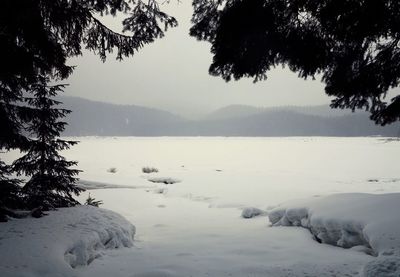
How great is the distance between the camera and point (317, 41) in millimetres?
5148

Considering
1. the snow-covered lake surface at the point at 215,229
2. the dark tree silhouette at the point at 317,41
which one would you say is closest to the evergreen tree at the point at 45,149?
the snow-covered lake surface at the point at 215,229

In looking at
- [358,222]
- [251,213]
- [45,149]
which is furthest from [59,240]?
[251,213]

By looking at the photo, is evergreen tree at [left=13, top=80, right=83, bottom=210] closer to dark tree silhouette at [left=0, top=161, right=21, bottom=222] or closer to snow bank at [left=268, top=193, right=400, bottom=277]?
dark tree silhouette at [left=0, top=161, right=21, bottom=222]

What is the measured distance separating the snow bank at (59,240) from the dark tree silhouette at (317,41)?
385 centimetres

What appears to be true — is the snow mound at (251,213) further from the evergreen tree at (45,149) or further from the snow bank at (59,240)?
the evergreen tree at (45,149)

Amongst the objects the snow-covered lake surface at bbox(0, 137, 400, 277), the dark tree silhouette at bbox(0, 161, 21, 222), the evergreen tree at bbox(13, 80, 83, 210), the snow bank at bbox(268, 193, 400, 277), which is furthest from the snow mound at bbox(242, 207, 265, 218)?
the dark tree silhouette at bbox(0, 161, 21, 222)

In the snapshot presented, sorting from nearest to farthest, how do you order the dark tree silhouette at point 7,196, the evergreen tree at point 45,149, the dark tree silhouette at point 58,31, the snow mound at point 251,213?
the dark tree silhouette at point 58,31, the dark tree silhouette at point 7,196, the evergreen tree at point 45,149, the snow mound at point 251,213

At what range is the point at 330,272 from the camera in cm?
471

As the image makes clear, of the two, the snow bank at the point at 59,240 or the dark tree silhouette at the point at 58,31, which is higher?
the dark tree silhouette at the point at 58,31

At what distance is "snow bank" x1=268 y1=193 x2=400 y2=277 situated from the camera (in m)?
4.88

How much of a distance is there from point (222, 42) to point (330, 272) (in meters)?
3.86

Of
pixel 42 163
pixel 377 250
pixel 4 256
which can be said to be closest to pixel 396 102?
pixel 377 250

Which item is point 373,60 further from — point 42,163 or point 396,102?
point 42,163

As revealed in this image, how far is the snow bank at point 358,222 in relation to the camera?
16.0 ft
